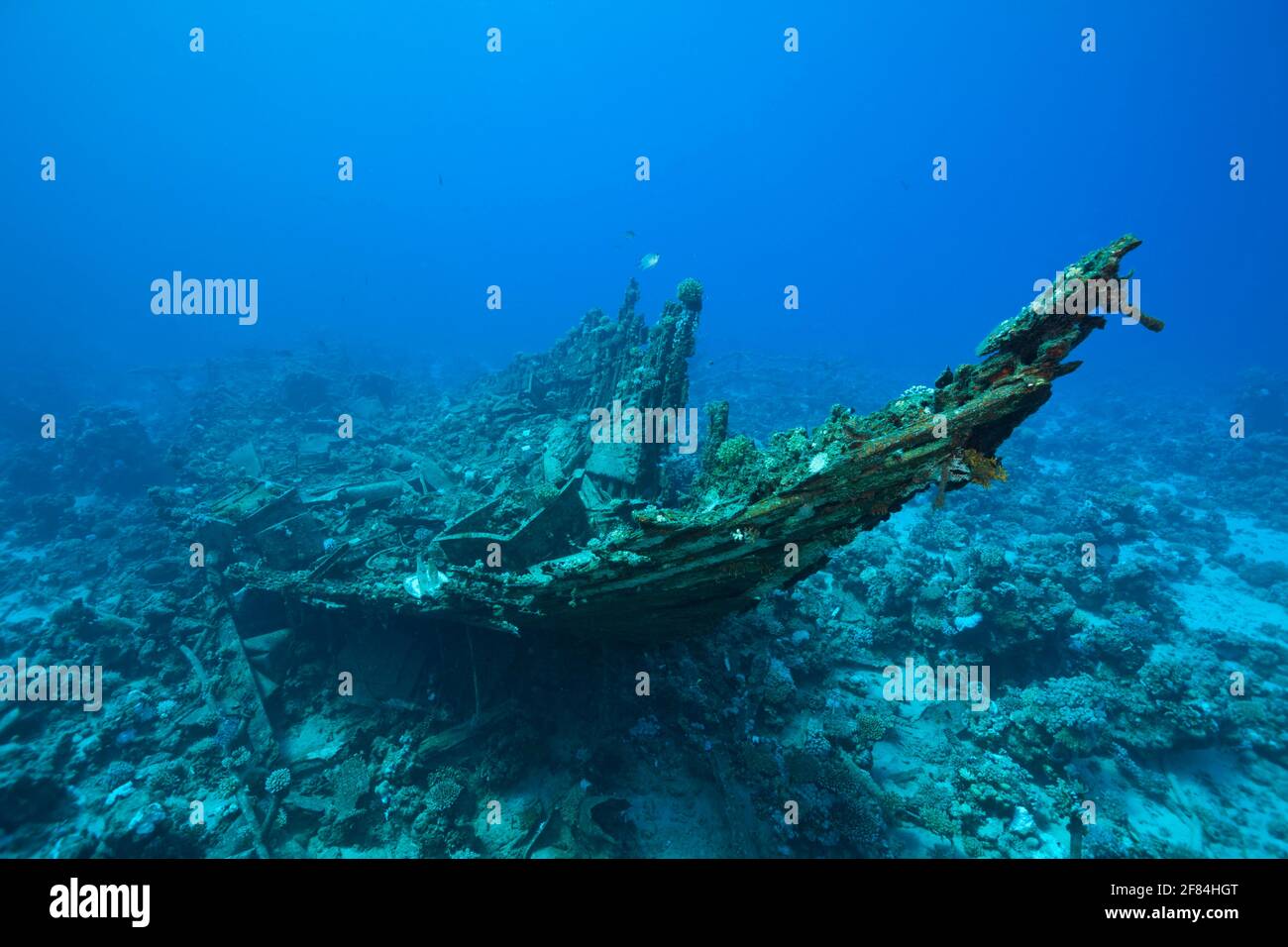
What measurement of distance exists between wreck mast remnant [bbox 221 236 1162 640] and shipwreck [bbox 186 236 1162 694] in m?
0.03

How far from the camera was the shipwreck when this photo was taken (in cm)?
436

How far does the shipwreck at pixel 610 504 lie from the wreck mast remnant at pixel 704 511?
25 mm

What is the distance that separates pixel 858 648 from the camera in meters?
11.5

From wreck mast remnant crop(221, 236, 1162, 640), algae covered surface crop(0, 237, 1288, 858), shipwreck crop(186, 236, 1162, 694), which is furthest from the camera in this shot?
algae covered surface crop(0, 237, 1288, 858)

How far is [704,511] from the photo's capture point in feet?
17.3

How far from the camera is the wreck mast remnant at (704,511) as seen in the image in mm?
4230

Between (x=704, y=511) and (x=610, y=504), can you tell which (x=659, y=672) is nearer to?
(x=610, y=504)

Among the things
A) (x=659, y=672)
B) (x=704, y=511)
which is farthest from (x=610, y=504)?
(x=704, y=511)

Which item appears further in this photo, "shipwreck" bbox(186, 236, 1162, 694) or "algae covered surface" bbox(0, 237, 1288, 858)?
"algae covered surface" bbox(0, 237, 1288, 858)

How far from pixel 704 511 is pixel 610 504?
5.16m

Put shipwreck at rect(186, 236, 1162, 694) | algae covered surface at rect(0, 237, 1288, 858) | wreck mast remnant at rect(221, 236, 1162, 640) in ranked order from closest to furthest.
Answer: wreck mast remnant at rect(221, 236, 1162, 640)
shipwreck at rect(186, 236, 1162, 694)
algae covered surface at rect(0, 237, 1288, 858)

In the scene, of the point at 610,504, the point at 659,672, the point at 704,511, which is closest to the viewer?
the point at 704,511
